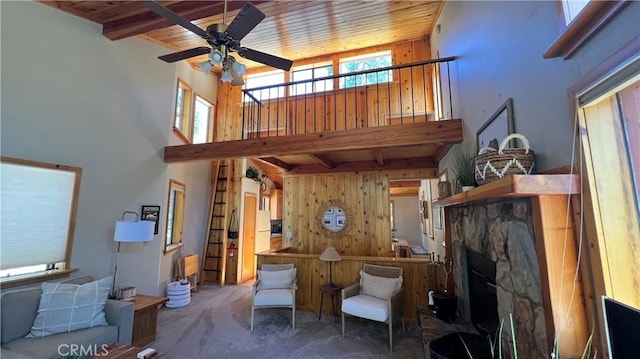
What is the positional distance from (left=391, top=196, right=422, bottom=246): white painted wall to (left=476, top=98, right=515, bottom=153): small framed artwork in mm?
7932

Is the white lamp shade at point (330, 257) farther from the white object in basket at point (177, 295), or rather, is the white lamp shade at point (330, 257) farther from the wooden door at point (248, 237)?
the wooden door at point (248, 237)

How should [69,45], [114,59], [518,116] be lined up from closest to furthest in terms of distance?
[518,116]
[69,45]
[114,59]

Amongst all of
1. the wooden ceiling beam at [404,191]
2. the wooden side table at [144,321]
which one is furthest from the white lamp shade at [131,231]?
the wooden ceiling beam at [404,191]

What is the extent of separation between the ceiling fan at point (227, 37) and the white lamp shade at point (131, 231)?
2.16 metres

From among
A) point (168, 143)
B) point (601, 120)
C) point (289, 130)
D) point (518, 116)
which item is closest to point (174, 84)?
point (168, 143)

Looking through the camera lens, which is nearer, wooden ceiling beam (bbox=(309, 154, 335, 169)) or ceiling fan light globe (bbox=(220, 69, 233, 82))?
ceiling fan light globe (bbox=(220, 69, 233, 82))

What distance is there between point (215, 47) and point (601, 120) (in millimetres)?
2819

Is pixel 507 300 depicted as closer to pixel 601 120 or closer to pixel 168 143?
pixel 601 120

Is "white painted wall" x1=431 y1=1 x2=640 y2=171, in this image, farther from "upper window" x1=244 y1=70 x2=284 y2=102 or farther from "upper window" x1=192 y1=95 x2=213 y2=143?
"upper window" x1=192 y1=95 x2=213 y2=143

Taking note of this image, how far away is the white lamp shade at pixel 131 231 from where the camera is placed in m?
3.48

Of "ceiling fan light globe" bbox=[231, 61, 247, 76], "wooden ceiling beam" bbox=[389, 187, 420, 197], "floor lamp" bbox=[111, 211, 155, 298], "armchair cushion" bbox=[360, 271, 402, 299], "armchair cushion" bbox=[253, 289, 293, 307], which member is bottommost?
"armchair cushion" bbox=[253, 289, 293, 307]

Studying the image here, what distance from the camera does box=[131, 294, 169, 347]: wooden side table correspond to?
10.5 ft

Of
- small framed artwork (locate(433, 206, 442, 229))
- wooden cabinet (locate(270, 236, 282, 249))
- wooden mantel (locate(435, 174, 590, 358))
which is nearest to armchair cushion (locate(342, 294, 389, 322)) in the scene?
small framed artwork (locate(433, 206, 442, 229))

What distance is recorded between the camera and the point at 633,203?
109cm
